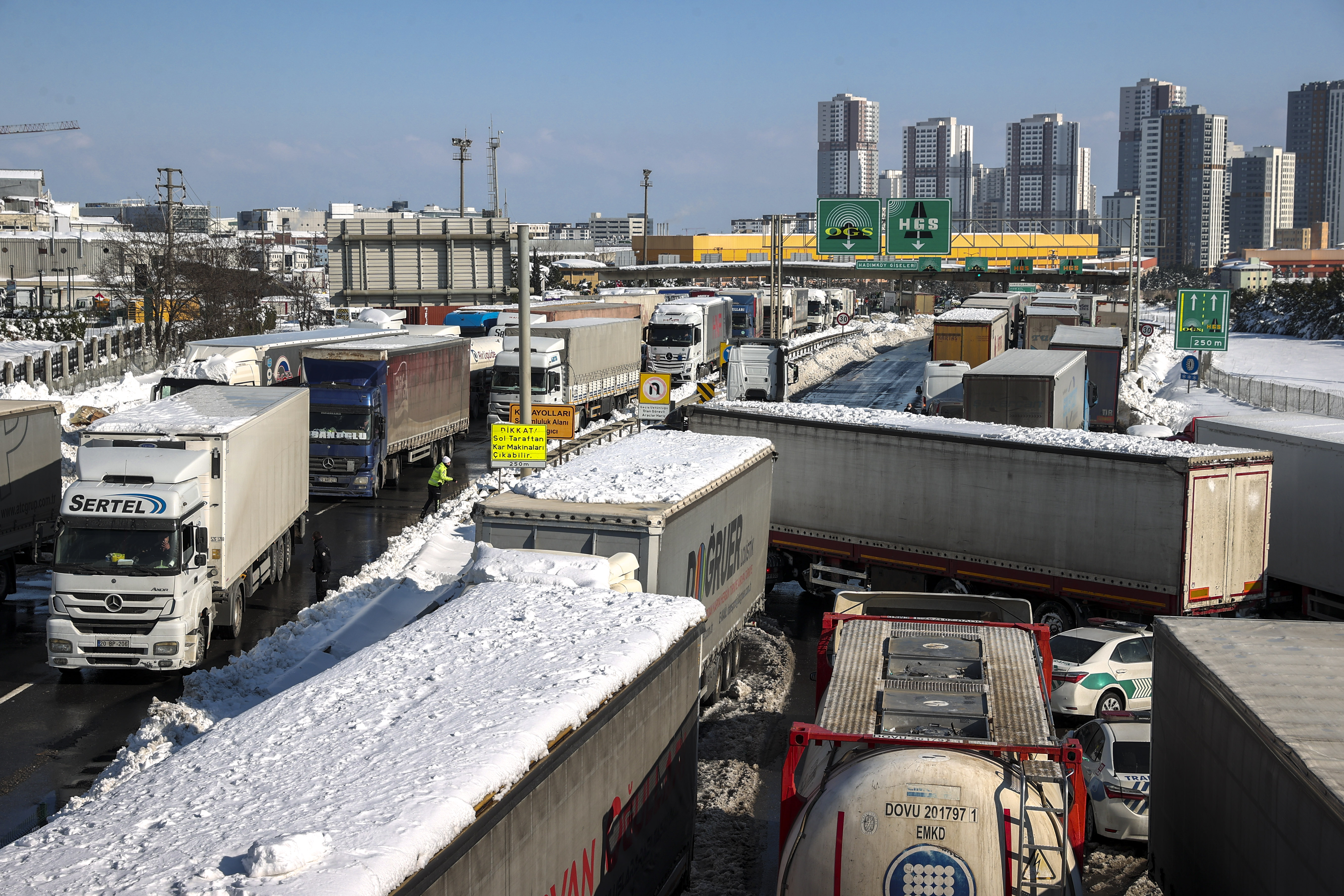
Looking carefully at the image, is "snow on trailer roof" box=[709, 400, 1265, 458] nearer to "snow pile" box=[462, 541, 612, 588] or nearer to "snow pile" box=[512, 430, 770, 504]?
"snow pile" box=[512, 430, 770, 504]

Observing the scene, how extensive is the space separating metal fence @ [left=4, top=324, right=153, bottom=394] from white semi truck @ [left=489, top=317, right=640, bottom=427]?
1459cm

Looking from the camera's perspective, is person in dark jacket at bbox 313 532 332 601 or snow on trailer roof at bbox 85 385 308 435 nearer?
snow on trailer roof at bbox 85 385 308 435

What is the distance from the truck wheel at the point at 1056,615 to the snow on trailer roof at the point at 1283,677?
9090 millimetres

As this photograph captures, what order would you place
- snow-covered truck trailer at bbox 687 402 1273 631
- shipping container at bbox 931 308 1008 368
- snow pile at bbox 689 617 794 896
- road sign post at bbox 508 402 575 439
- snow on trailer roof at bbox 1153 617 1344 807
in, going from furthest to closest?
shipping container at bbox 931 308 1008 368
road sign post at bbox 508 402 575 439
snow-covered truck trailer at bbox 687 402 1273 631
snow pile at bbox 689 617 794 896
snow on trailer roof at bbox 1153 617 1344 807

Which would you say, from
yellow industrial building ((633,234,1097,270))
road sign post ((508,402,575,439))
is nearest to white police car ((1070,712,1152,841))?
road sign post ((508,402,575,439))

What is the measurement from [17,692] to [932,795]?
14.1 m

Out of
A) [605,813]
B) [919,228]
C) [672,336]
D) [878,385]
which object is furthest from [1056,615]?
[878,385]

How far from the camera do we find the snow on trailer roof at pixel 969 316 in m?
46.9

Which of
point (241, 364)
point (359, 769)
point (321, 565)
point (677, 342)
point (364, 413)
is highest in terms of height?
point (677, 342)

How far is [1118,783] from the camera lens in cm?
1184

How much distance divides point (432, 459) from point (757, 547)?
18.9 metres

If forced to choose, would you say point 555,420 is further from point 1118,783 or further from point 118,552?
point 1118,783

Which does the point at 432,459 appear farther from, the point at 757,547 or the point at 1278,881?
the point at 1278,881

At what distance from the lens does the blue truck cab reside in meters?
27.9
